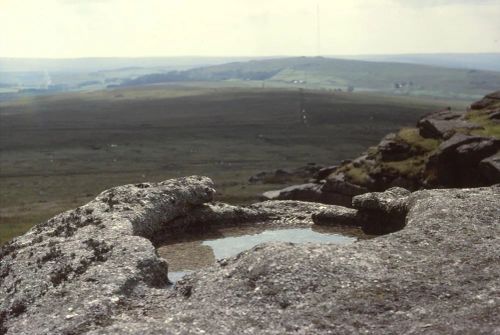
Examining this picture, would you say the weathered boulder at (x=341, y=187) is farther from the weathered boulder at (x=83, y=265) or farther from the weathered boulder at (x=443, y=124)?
the weathered boulder at (x=83, y=265)

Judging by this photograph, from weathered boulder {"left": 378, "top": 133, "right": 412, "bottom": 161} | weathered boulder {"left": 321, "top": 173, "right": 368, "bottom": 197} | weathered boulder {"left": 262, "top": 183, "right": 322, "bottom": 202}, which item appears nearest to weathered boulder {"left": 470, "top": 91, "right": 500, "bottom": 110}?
weathered boulder {"left": 378, "top": 133, "right": 412, "bottom": 161}

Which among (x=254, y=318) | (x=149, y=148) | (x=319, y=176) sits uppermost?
(x=254, y=318)

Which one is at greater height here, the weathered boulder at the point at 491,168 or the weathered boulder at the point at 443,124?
the weathered boulder at the point at 443,124

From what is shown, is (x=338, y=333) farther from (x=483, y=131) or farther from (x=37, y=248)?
(x=483, y=131)

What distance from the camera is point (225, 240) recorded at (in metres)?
40.4

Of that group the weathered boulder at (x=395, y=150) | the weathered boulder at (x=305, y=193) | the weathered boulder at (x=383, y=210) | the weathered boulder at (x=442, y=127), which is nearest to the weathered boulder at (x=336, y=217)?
the weathered boulder at (x=383, y=210)

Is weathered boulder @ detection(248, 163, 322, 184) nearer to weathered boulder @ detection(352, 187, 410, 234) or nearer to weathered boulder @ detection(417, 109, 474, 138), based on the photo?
weathered boulder @ detection(417, 109, 474, 138)

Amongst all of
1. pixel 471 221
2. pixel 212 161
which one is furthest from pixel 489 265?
pixel 212 161

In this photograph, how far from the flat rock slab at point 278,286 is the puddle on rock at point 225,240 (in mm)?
4162

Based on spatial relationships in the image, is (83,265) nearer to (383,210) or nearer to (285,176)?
(383,210)

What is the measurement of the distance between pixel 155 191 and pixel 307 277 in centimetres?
1823

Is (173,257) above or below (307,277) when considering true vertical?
below

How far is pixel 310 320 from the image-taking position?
23281mm

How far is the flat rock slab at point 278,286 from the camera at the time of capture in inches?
916
